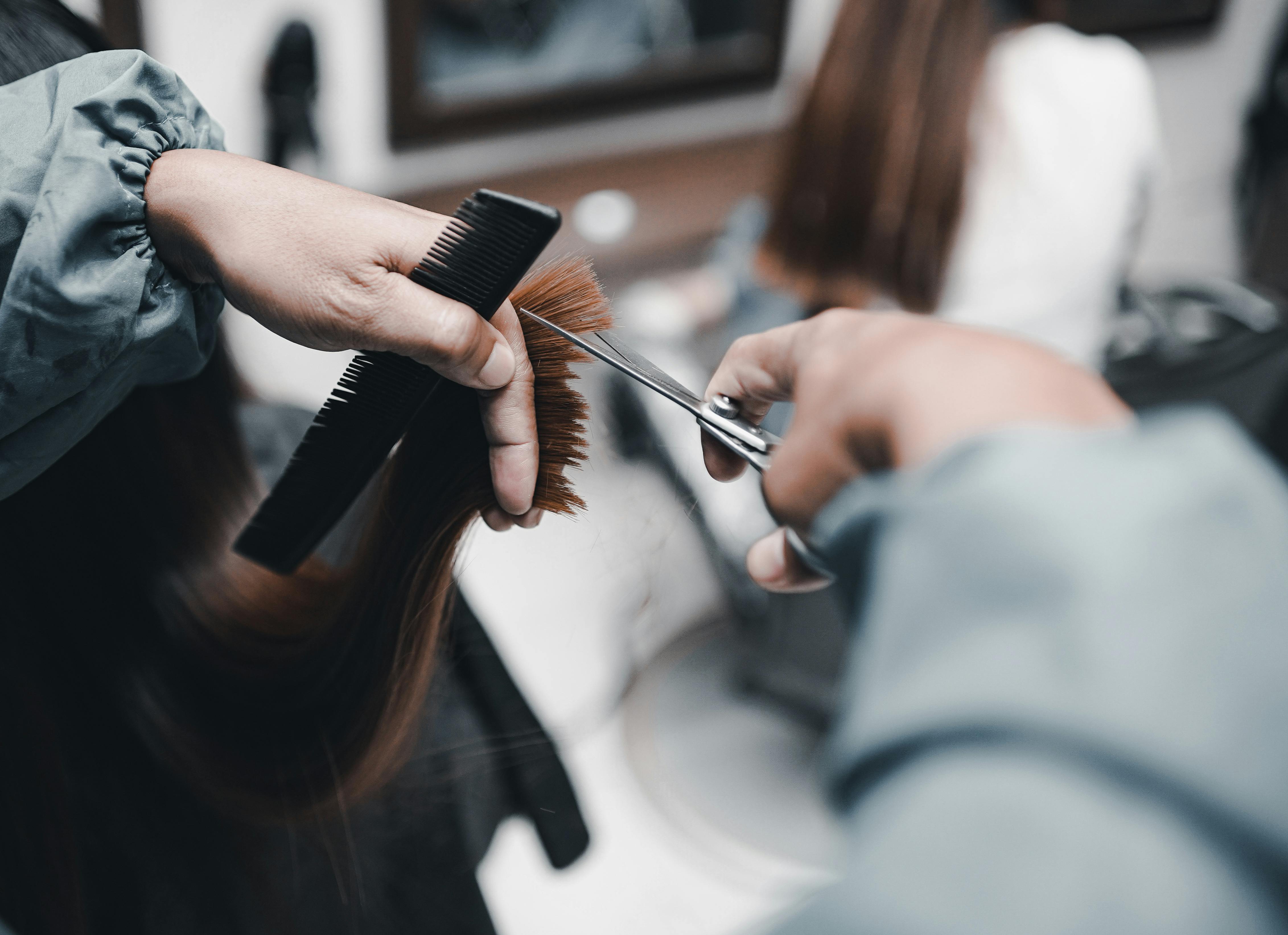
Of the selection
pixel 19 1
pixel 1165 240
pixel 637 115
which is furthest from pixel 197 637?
pixel 1165 240

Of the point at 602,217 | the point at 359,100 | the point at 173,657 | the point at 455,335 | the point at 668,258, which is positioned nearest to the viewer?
the point at 455,335

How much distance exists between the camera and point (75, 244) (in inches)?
15.5

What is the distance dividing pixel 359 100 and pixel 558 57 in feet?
1.12

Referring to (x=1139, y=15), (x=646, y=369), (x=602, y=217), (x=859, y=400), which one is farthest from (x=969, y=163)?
(x=1139, y=15)

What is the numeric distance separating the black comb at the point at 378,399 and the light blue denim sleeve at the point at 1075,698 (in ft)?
0.70

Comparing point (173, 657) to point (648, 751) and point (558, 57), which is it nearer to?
point (648, 751)

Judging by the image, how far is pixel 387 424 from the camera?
422mm

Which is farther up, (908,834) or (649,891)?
(908,834)

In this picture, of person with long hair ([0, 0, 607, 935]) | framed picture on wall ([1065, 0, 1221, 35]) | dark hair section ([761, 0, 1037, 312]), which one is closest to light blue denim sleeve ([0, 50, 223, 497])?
person with long hair ([0, 0, 607, 935])

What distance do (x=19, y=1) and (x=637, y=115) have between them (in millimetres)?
1242

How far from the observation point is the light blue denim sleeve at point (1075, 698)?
0.18 m

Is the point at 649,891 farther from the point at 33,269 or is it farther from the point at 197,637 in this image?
the point at 33,269

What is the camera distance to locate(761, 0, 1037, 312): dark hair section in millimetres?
1071

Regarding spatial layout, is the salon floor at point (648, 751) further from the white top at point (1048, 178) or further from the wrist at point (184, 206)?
the white top at point (1048, 178)
